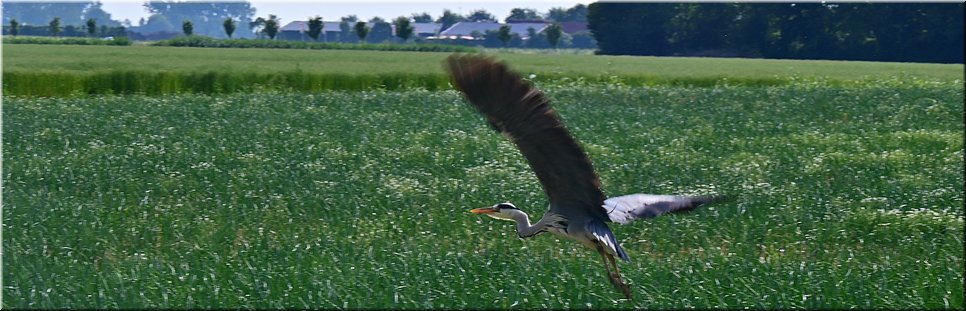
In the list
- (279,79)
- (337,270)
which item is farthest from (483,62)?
(279,79)

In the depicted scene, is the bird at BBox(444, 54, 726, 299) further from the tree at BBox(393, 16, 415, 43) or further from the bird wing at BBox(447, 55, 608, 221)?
the tree at BBox(393, 16, 415, 43)

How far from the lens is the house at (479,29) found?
268 ft

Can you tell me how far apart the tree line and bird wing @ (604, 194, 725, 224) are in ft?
161

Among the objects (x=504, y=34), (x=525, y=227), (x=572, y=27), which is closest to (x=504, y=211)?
(x=525, y=227)

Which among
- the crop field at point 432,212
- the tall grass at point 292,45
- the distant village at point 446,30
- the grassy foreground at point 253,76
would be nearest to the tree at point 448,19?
the distant village at point 446,30

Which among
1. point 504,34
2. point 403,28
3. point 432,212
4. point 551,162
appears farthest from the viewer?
point 403,28

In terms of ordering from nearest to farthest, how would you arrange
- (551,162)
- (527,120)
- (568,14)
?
(527,120), (551,162), (568,14)

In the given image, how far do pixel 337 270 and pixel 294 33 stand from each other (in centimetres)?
8668

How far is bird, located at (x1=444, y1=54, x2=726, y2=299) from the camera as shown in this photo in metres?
4.75

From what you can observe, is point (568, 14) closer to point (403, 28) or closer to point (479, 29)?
point (479, 29)

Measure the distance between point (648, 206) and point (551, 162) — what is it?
1.35 m

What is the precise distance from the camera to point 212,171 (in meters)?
12.9

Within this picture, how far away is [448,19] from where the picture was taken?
300ft

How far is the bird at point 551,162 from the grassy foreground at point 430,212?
1.57 ft
